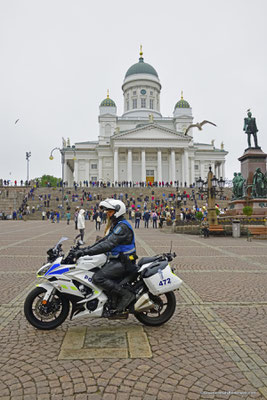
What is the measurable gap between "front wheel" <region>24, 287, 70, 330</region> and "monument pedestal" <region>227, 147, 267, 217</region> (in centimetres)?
1583

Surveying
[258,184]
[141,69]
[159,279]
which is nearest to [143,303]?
[159,279]

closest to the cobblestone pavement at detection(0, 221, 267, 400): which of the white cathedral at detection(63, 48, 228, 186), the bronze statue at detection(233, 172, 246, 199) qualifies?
the bronze statue at detection(233, 172, 246, 199)

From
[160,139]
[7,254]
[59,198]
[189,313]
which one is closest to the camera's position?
[189,313]

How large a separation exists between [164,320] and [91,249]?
1421mm

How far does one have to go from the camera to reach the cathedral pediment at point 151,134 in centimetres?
6475

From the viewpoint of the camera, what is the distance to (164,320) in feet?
14.1

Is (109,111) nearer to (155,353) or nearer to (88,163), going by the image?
(88,163)

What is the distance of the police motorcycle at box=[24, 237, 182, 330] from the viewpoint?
395cm

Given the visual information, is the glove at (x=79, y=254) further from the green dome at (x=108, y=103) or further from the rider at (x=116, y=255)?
the green dome at (x=108, y=103)

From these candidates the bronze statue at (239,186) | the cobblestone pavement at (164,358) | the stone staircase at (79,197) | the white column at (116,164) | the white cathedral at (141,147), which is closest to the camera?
the cobblestone pavement at (164,358)

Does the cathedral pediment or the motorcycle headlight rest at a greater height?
the cathedral pediment

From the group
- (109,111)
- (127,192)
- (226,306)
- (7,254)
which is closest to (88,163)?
(109,111)

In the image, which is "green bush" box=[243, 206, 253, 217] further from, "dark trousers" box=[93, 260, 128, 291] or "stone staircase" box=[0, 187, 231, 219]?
"stone staircase" box=[0, 187, 231, 219]

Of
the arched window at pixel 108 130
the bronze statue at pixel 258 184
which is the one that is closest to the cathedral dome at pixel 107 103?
the arched window at pixel 108 130
